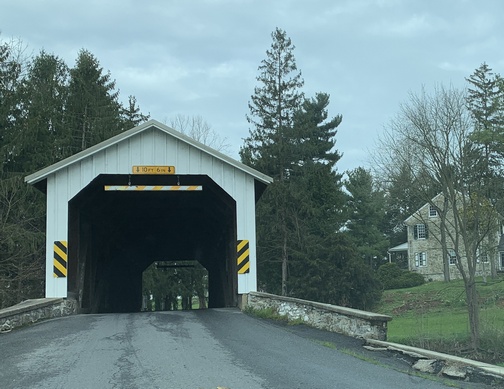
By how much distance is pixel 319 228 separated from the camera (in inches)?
1495

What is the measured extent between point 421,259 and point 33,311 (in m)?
45.4

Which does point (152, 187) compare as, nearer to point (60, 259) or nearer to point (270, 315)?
point (60, 259)

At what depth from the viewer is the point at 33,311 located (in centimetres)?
1188

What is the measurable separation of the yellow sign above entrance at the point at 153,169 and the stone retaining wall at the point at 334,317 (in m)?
3.76

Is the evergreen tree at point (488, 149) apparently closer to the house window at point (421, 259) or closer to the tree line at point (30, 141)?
the tree line at point (30, 141)

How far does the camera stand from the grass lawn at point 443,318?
17.1 m

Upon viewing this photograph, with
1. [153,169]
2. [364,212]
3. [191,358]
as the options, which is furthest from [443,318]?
[364,212]

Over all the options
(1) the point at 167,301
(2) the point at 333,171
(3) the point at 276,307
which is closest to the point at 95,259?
(3) the point at 276,307

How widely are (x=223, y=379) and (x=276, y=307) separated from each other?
5821 mm

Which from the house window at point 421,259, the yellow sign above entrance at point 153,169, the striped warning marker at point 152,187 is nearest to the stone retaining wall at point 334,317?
the striped warning marker at point 152,187

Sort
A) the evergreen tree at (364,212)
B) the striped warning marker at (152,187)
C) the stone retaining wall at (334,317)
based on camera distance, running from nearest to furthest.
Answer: the stone retaining wall at (334,317) → the striped warning marker at (152,187) → the evergreen tree at (364,212)

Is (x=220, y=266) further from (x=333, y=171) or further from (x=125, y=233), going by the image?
(x=333, y=171)

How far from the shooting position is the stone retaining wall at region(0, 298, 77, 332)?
1074 cm

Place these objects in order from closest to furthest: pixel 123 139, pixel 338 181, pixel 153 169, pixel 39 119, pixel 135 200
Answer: pixel 123 139 → pixel 153 169 → pixel 135 200 → pixel 39 119 → pixel 338 181
